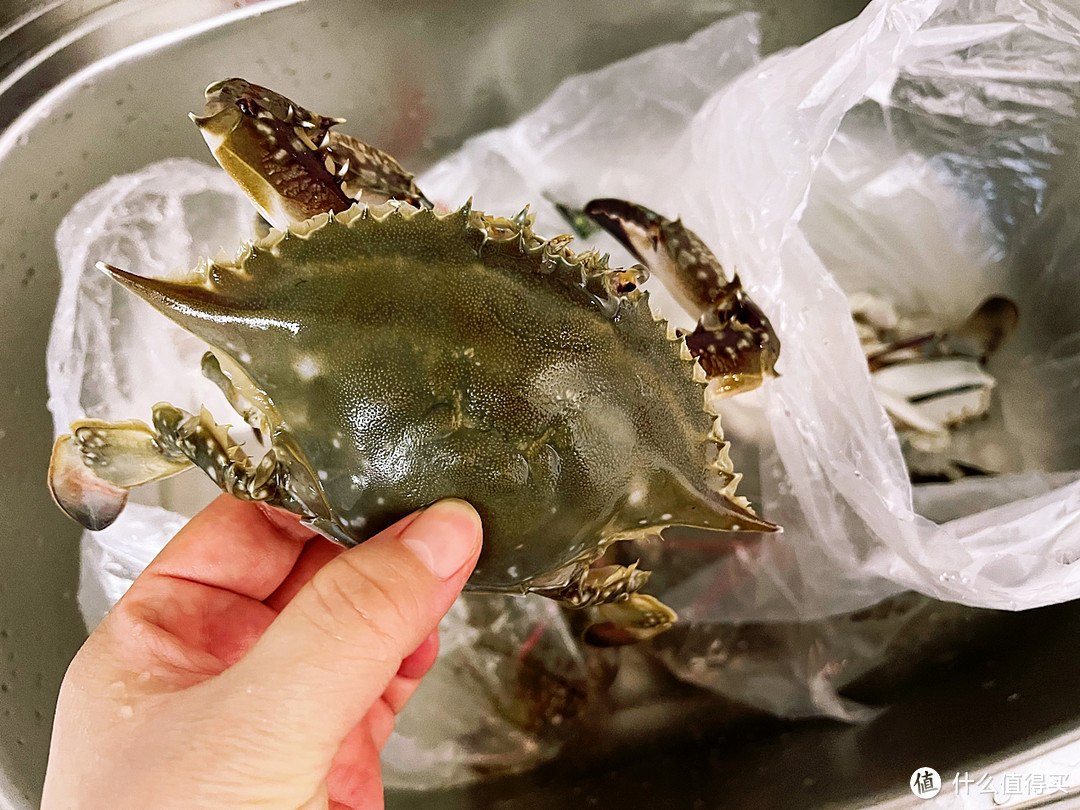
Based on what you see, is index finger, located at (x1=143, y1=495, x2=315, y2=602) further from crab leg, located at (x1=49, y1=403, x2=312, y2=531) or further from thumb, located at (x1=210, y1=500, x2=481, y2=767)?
thumb, located at (x1=210, y1=500, x2=481, y2=767)

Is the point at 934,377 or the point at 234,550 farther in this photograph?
the point at 934,377

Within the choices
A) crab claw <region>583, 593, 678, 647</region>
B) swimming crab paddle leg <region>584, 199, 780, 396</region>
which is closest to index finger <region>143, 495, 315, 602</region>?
crab claw <region>583, 593, 678, 647</region>

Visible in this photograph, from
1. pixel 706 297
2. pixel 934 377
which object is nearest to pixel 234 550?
pixel 706 297

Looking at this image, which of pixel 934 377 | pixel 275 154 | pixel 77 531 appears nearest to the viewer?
pixel 275 154

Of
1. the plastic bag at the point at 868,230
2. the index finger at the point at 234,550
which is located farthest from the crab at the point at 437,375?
the plastic bag at the point at 868,230

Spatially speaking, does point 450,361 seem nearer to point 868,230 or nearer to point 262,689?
point 262,689

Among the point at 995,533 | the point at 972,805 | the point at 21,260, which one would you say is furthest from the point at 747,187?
the point at 21,260
